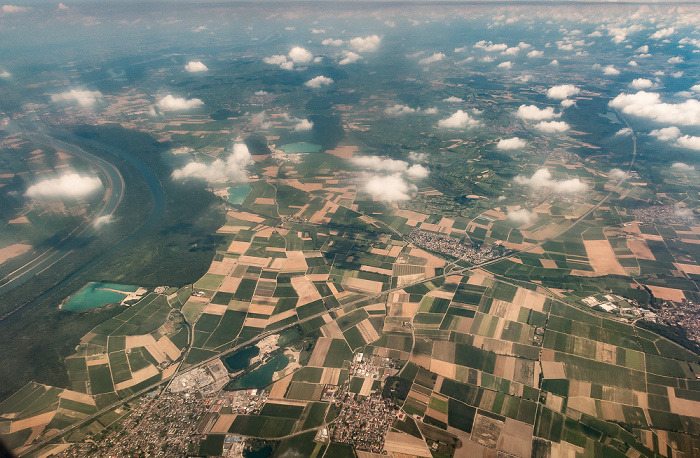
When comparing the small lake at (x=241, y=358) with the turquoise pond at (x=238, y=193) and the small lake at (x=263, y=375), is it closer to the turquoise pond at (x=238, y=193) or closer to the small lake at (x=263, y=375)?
the small lake at (x=263, y=375)

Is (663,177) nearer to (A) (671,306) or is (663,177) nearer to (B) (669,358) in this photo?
(A) (671,306)

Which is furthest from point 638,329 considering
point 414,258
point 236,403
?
point 236,403

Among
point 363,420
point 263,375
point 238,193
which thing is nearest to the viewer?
point 363,420

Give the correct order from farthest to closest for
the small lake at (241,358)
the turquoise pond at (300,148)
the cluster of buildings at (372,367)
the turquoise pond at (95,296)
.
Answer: the turquoise pond at (300,148) → the turquoise pond at (95,296) → the small lake at (241,358) → the cluster of buildings at (372,367)

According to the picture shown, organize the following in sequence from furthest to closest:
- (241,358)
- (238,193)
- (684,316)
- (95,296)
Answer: (238,193) < (95,296) < (684,316) < (241,358)

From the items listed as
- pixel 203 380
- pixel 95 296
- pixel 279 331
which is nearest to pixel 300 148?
pixel 95 296

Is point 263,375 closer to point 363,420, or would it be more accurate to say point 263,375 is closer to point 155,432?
point 155,432

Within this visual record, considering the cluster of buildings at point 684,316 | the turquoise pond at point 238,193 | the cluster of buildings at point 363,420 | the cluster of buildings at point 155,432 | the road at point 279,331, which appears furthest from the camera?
the turquoise pond at point 238,193

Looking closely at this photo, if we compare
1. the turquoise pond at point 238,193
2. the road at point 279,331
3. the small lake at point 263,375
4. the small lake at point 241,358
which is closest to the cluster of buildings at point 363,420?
the small lake at point 263,375
